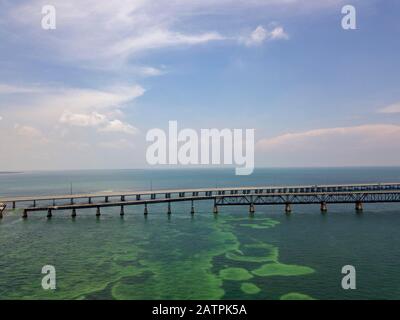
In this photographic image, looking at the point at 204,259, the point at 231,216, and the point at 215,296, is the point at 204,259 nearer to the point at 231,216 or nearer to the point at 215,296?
the point at 215,296

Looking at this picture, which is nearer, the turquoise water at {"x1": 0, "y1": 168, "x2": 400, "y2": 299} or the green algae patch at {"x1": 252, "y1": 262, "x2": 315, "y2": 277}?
the turquoise water at {"x1": 0, "y1": 168, "x2": 400, "y2": 299}

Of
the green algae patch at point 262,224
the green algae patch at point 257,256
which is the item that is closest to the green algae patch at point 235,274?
the green algae patch at point 257,256

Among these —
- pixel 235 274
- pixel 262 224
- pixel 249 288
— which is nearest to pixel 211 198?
pixel 262 224

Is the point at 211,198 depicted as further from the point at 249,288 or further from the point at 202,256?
the point at 249,288

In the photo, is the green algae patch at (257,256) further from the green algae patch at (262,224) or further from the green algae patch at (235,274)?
the green algae patch at (262,224)

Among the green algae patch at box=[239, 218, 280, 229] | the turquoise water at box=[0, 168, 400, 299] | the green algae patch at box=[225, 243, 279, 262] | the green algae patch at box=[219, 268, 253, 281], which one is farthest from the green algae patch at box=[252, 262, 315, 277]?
the green algae patch at box=[239, 218, 280, 229]

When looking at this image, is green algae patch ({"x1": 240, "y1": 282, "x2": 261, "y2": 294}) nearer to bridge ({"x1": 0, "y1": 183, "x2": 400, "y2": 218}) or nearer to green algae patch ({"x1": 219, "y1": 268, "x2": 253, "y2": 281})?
green algae patch ({"x1": 219, "y1": 268, "x2": 253, "y2": 281})
